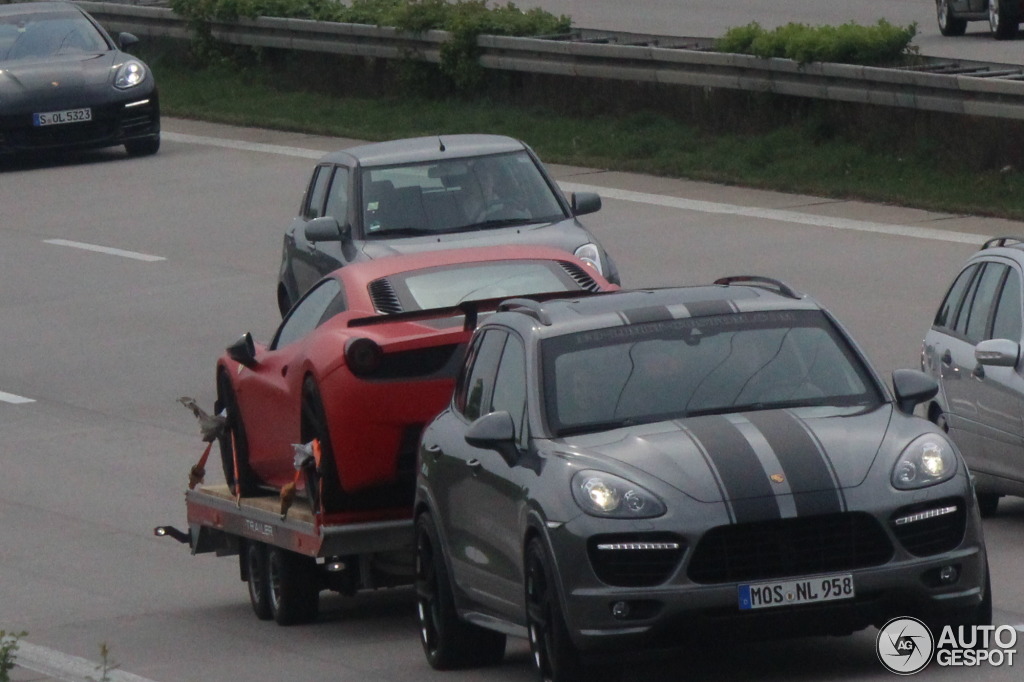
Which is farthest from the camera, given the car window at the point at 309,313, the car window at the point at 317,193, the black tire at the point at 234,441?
the car window at the point at 317,193

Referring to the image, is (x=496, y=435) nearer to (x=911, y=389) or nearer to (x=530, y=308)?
(x=530, y=308)

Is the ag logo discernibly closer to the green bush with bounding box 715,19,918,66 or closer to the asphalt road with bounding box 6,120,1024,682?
the asphalt road with bounding box 6,120,1024,682

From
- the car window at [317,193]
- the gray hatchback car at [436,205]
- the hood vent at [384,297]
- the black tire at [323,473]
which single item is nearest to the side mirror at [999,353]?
the hood vent at [384,297]

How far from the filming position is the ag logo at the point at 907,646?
8914mm

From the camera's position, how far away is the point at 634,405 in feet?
30.3

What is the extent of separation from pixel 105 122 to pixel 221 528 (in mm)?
17468

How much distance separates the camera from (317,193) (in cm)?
1847

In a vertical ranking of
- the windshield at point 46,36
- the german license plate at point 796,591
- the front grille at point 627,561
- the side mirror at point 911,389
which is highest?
the side mirror at point 911,389

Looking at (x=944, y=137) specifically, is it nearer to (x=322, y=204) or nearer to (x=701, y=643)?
(x=322, y=204)

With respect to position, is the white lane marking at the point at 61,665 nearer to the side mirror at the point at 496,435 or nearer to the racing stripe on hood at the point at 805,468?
the side mirror at the point at 496,435

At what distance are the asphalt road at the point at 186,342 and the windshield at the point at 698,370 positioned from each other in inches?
37.7

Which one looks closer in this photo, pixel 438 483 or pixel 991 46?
pixel 438 483

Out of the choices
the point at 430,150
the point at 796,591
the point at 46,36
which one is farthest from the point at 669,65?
the point at 796,591

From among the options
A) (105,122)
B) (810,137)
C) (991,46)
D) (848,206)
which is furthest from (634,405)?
(991,46)
